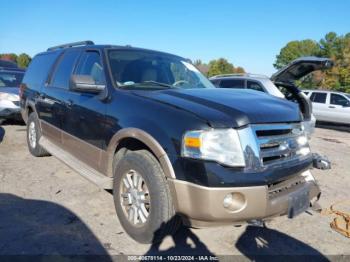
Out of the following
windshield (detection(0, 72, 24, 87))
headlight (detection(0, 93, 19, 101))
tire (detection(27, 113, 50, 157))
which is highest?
windshield (detection(0, 72, 24, 87))

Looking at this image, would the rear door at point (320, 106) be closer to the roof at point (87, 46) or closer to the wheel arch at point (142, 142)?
the roof at point (87, 46)

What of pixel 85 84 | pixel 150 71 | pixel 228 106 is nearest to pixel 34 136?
pixel 85 84

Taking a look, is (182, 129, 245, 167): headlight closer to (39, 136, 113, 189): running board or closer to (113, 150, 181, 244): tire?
(113, 150, 181, 244): tire

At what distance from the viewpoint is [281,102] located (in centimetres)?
358

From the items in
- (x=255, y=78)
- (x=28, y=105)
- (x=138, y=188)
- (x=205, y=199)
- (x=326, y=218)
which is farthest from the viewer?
(x=255, y=78)

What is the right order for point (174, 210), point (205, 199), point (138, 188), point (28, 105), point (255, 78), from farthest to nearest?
point (255, 78)
point (28, 105)
point (138, 188)
point (174, 210)
point (205, 199)

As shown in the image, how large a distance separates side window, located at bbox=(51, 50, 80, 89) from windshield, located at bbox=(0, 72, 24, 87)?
558 centimetres

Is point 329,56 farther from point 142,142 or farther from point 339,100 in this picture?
point 142,142

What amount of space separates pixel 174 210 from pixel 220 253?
639 mm

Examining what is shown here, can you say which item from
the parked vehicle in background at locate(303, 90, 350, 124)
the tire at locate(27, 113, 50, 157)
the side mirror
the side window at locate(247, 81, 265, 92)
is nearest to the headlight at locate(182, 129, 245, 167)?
the side mirror

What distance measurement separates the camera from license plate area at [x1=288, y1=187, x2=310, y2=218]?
9.88ft

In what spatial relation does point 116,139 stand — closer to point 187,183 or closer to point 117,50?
point 187,183

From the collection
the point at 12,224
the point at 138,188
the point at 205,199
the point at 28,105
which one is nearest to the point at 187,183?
the point at 205,199

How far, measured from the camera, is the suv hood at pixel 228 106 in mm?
2855
